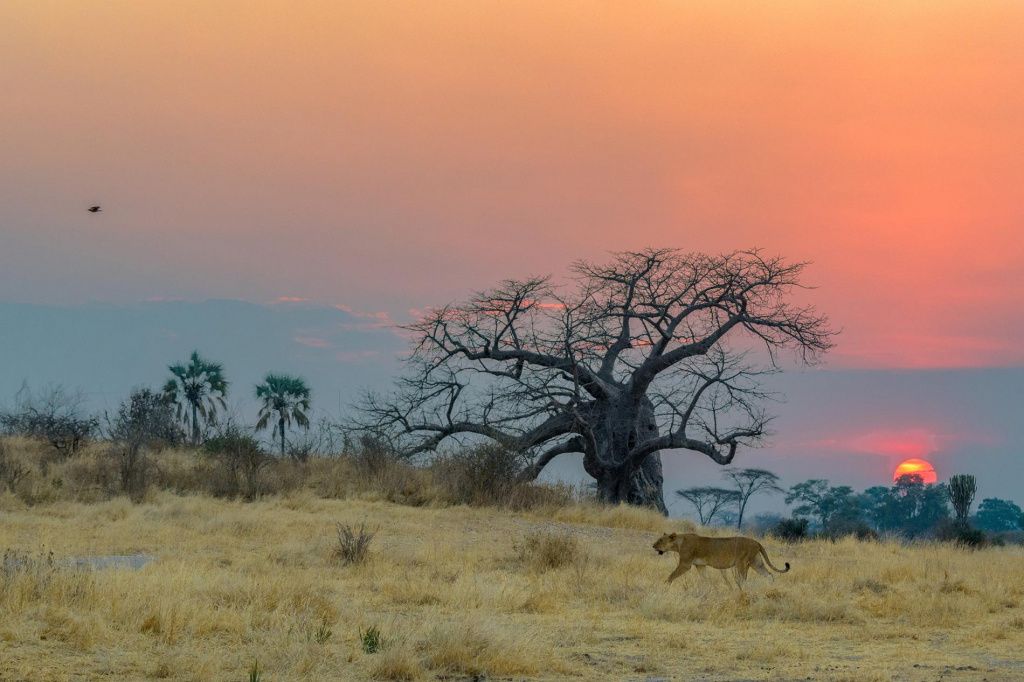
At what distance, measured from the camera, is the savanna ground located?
8.88 metres

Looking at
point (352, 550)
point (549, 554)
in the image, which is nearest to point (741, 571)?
point (549, 554)

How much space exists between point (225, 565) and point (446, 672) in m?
6.90

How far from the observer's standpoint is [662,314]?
30.7 m

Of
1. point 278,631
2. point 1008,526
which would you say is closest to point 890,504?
point 1008,526

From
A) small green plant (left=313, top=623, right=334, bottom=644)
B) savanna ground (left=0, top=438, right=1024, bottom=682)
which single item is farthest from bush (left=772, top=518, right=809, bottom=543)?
small green plant (left=313, top=623, right=334, bottom=644)

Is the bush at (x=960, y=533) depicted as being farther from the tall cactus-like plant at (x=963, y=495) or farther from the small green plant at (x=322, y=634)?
the small green plant at (x=322, y=634)

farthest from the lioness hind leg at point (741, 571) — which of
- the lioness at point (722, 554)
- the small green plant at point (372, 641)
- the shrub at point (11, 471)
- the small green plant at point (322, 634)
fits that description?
the shrub at point (11, 471)

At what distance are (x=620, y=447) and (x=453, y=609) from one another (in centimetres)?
1995

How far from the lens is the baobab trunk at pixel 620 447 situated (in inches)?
1233

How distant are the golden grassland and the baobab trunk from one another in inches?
448

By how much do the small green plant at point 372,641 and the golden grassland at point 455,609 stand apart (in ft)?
0.21

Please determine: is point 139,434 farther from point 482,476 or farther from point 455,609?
point 455,609

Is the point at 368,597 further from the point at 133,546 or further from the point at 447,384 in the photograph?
the point at 447,384

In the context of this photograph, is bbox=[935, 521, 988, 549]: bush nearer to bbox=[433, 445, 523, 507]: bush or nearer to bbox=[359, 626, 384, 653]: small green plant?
bbox=[433, 445, 523, 507]: bush
